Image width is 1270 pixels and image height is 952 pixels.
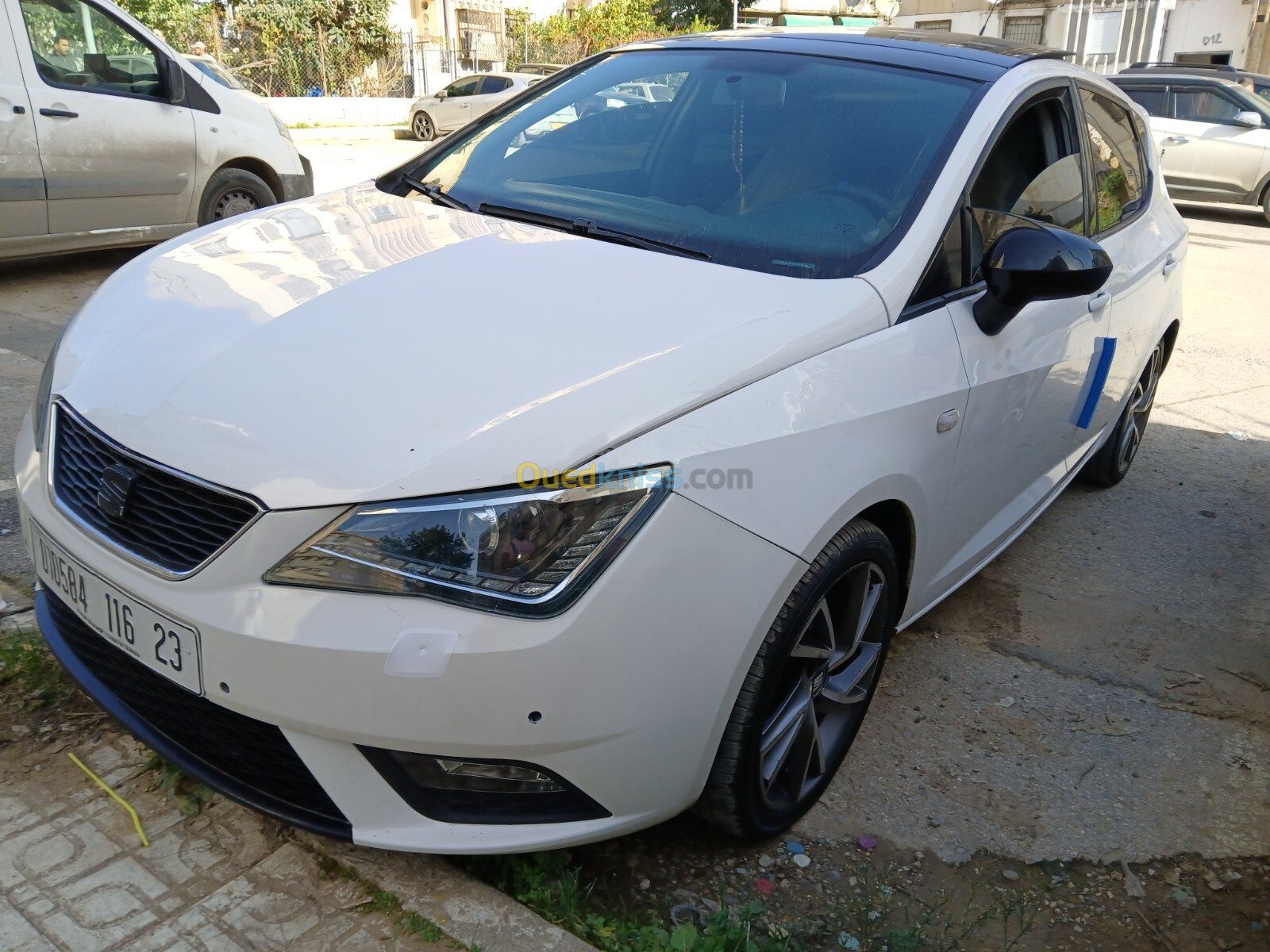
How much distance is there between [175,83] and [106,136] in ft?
1.99

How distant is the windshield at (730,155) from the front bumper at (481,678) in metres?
0.89

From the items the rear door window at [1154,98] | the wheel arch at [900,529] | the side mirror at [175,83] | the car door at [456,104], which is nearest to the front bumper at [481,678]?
the wheel arch at [900,529]

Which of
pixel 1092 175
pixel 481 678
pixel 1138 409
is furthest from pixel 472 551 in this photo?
pixel 1138 409

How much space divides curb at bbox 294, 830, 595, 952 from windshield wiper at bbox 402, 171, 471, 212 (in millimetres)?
1639

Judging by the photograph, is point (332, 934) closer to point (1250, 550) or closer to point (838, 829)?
point (838, 829)

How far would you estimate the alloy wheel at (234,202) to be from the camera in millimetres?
7038

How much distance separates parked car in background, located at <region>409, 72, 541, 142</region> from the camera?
1912 centimetres

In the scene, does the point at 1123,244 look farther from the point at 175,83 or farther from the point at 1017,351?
the point at 175,83

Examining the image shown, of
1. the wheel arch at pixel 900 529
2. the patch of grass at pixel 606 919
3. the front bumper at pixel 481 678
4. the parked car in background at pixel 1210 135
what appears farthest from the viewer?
the parked car in background at pixel 1210 135

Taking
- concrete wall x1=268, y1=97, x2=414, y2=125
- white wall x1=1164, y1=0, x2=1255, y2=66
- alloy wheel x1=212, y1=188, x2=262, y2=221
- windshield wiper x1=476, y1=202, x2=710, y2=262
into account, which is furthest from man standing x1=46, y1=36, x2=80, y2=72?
white wall x1=1164, y1=0, x2=1255, y2=66

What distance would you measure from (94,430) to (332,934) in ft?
3.33

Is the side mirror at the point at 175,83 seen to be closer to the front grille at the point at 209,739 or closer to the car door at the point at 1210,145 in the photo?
the front grille at the point at 209,739

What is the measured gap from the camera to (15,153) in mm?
5832

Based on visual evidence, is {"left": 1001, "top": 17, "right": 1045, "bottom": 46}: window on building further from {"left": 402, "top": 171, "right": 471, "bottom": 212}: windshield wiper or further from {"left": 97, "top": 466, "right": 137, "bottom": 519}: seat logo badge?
{"left": 97, "top": 466, "right": 137, "bottom": 519}: seat logo badge
